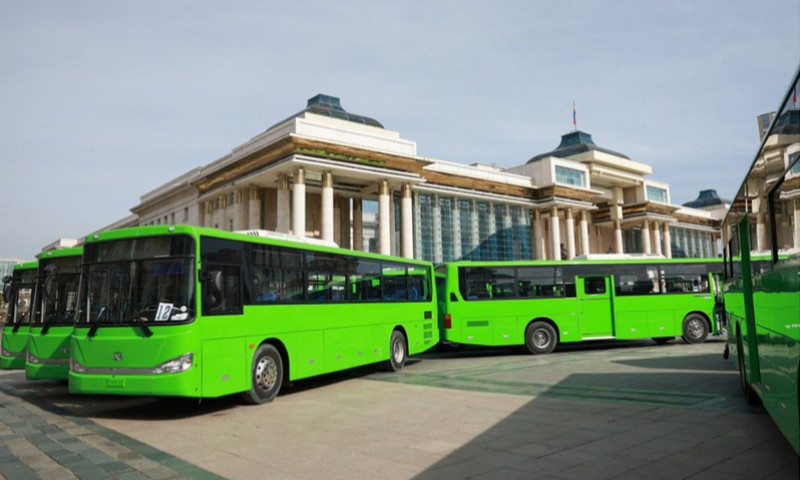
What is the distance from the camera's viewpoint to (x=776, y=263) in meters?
4.50

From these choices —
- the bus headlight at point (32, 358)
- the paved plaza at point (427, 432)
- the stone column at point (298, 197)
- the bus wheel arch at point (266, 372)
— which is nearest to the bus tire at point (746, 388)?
the paved plaza at point (427, 432)

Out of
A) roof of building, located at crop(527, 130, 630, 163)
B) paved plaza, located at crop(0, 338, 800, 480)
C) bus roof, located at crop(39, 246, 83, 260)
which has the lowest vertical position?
paved plaza, located at crop(0, 338, 800, 480)

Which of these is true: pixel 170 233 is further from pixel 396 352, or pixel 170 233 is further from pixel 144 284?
pixel 396 352

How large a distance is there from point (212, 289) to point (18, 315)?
6.27 m

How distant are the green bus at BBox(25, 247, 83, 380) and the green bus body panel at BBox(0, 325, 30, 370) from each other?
0.77m

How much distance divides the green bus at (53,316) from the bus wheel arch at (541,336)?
1125 cm

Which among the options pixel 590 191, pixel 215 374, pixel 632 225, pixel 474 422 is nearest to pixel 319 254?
pixel 215 374

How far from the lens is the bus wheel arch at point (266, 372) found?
9438mm

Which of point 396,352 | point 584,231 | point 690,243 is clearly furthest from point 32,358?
point 690,243

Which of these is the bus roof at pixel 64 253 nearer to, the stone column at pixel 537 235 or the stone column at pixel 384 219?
the stone column at pixel 384 219

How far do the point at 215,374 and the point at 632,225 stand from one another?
63.5 meters

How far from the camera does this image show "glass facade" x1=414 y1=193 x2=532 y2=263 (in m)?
43.8

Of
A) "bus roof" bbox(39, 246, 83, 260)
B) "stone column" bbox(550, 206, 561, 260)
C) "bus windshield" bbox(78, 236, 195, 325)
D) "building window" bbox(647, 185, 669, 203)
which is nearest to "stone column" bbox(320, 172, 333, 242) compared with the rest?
"stone column" bbox(550, 206, 561, 260)

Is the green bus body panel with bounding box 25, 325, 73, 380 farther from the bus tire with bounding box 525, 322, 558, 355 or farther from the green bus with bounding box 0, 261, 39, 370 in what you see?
the bus tire with bounding box 525, 322, 558, 355
